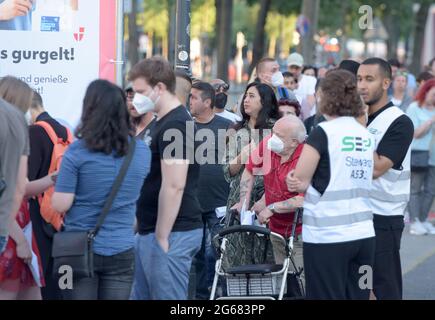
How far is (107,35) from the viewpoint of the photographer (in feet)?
29.8

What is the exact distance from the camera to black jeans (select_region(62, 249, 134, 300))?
5824 mm

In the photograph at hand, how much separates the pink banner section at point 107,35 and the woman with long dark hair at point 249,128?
1.25 metres

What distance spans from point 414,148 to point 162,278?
7844 millimetres

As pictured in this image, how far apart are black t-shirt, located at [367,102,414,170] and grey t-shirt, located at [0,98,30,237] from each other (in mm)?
2410

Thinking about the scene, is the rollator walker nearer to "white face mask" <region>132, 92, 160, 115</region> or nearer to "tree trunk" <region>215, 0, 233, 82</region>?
"white face mask" <region>132, 92, 160, 115</region>

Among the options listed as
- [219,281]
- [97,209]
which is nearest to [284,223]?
[219,281]

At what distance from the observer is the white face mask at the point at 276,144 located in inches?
301

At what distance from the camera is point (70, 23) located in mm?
9000

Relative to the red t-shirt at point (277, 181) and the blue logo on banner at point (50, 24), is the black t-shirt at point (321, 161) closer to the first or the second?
the red t-shirt at point (277, 181)

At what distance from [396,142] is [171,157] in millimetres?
1642

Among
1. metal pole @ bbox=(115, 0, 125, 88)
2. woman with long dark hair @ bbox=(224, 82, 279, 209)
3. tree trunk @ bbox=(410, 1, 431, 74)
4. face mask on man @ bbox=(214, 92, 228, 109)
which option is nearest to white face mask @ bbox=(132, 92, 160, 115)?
woman with long dark hair @ bbox=(224, 82, 279, 209)

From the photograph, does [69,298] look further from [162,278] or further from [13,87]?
[13,87]

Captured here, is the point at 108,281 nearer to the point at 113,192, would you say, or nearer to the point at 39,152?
the point at 113,192

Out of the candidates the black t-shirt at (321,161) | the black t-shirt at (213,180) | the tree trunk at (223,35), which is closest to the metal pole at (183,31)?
the black t-shirt at (213,180)
